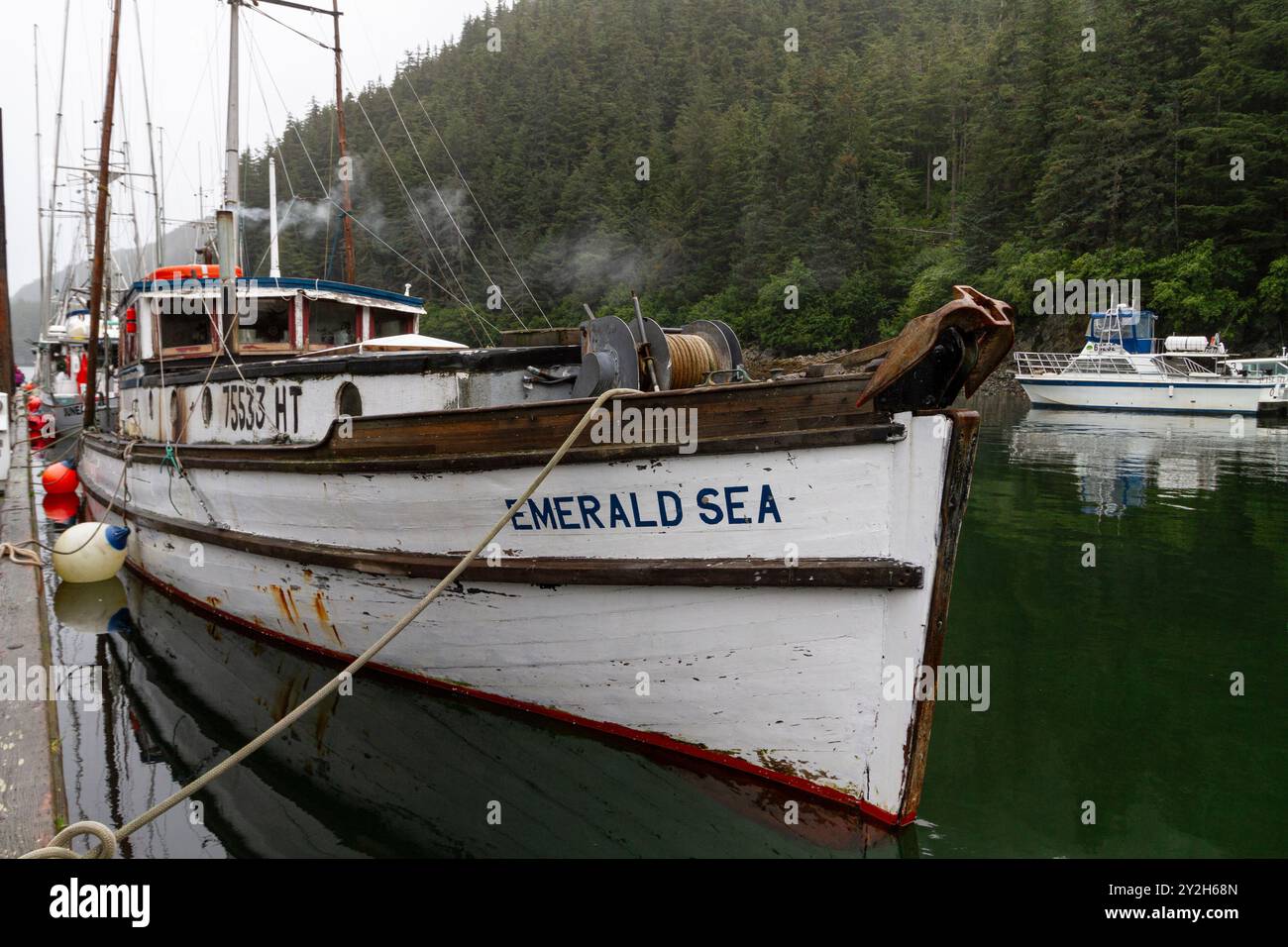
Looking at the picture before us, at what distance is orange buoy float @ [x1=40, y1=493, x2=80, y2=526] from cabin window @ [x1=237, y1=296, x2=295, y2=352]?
7834 millimetres

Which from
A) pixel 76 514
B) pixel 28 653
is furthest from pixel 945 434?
pixel 76 514

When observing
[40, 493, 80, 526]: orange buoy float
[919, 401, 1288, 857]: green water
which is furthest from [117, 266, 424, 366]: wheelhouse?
[919, 401, 1288, 857]: green water

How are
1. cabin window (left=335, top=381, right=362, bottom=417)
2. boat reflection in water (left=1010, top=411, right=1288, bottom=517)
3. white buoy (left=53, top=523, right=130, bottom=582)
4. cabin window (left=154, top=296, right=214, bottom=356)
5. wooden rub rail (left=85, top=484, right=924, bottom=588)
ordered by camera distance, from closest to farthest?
1. wooden rub rail (left=85, top=484, right=924, bottom=588)
2. cabin window (left=335, top=381, right=362, bottom=417)
3. cabin window (left=154, top=296, right=214, bottom=356)
4. white buoy (left=53, top=523, right=130, bottom=582)
5. boat reflection in water (left=1010, top=411, right=1288, bottom=517)

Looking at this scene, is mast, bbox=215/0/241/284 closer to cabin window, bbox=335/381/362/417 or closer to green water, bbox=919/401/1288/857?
cabin window, bbox=335/381/362/417

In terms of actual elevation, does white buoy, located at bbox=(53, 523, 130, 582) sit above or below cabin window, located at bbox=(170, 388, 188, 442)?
below

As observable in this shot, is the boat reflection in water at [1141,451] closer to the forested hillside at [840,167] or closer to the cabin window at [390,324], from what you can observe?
the cabin window at [390,324]

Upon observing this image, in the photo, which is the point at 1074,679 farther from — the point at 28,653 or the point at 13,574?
the point at 13,574

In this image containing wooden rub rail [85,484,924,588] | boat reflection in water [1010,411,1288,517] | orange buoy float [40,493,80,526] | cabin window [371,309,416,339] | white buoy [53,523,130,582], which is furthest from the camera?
boat reflection in water [1010,411,1288,517]

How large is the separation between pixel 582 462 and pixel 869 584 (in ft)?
5.84

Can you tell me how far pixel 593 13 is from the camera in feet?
360

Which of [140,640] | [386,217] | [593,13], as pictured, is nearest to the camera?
[140,640]

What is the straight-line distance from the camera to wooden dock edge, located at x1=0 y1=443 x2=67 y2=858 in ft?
12.7

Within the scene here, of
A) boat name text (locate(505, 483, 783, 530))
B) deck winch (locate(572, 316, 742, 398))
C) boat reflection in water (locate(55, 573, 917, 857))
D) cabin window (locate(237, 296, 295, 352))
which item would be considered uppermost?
cabin window (locate(237, 296, 295, 352))

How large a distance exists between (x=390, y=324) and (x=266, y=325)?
1446mm
